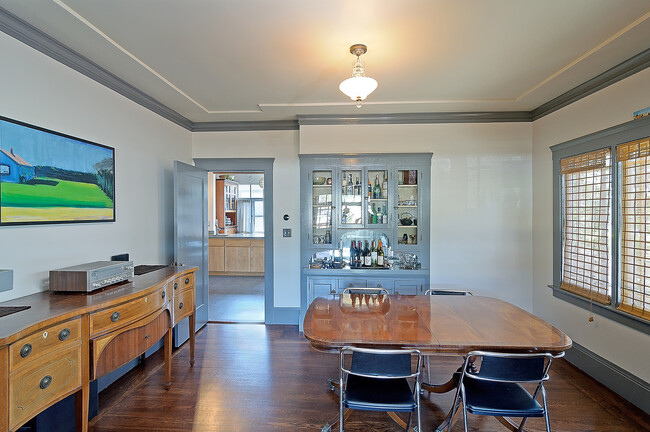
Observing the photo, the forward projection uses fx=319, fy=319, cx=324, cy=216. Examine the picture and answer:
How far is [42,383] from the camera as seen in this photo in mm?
1606

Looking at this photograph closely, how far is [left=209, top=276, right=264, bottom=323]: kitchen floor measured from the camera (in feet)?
15.2

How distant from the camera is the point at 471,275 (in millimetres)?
3965

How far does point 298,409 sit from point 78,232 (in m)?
2.21

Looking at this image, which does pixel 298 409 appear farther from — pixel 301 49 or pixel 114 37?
pixel 114 37

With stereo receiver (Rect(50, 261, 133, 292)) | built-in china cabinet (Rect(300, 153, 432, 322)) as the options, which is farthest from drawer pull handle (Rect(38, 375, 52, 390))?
built-in china cabinet (Rect(300, 153, 432, 322))

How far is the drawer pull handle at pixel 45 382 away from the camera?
1606 millimetres

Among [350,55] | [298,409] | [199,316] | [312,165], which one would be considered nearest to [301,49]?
[350,55]

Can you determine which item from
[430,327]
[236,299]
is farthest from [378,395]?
[236,299]

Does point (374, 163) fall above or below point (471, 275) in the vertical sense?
above

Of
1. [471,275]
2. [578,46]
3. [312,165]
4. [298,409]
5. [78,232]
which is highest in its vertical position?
[578,46]

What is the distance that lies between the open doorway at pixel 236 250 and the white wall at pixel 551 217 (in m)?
3.55

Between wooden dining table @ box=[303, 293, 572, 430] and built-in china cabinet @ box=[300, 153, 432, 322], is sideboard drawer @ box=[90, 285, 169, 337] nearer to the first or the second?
wooden dining table @ box=[303, 293, 572, 430]

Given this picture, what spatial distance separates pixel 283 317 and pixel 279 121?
264 cm

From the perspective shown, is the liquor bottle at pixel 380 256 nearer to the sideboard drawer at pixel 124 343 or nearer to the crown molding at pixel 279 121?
the crown molding at pixel 279 121
